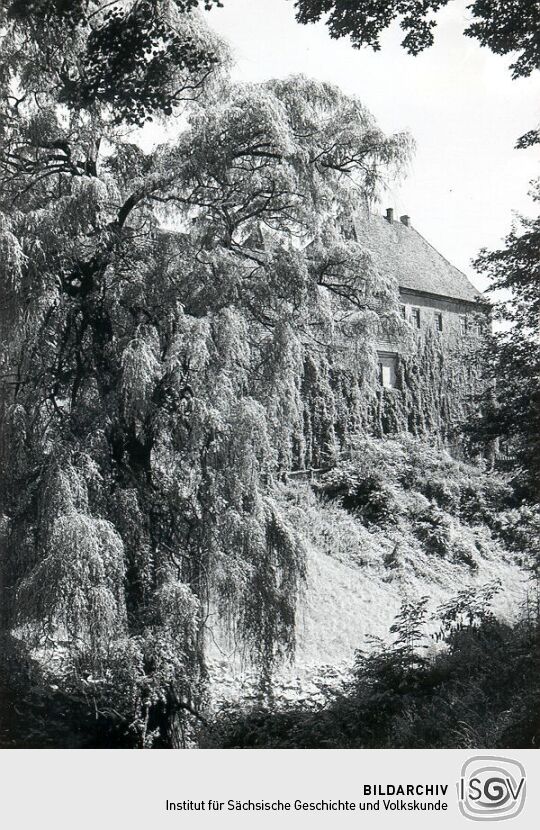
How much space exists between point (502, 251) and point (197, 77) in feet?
11.0

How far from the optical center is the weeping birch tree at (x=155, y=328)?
5883 millimetres

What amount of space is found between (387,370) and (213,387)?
261 cm

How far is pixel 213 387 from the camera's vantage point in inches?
244

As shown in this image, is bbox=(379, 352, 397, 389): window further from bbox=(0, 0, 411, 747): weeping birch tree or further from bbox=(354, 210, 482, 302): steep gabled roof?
bbox=(0, 0, 411, 747): weeping birch tree

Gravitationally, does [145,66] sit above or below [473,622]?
above

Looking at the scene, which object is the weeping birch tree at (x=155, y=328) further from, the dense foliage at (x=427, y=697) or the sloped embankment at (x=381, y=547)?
the dense foliage at (x=427, y=697)

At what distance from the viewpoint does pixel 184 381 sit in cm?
616

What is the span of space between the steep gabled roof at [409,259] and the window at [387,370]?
83cm

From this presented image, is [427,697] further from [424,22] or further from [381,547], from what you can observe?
[424,22]

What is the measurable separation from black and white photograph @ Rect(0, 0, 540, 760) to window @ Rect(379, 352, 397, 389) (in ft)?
1.28

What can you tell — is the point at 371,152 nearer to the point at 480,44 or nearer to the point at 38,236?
the point at 480,44

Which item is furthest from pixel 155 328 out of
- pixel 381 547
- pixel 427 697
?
pixel 427 697

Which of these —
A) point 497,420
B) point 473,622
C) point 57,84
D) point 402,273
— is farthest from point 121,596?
point 402,273

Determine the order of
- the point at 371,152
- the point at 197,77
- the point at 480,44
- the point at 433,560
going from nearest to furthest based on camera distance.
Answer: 1. the point at 480,44
2. the point at 197,77
3. the point at 371,152
4. the point at 433,560
